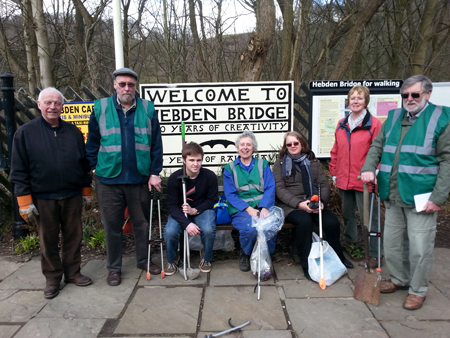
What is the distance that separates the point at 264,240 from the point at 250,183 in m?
0.67

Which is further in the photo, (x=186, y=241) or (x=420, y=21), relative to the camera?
(x=420, y=21)

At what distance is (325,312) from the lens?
317 centimetres

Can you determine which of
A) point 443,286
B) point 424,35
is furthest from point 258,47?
point 424,35

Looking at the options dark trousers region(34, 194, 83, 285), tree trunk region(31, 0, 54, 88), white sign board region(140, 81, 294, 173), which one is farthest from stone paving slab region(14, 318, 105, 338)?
tree trunk region(31, 0, 54, 88)

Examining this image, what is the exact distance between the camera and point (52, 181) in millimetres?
3438

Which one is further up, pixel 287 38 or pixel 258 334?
pixel 287 38

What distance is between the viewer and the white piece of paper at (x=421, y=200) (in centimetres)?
307

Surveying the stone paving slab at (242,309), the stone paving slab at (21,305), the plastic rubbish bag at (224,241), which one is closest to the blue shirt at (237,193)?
the plastic rubbish bag at (224,241)

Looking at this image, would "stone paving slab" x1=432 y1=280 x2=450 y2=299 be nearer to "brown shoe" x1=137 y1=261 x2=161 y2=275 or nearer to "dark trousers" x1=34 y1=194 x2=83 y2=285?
"brown shoe" x1=137 y1=261 x2=161 y2=275

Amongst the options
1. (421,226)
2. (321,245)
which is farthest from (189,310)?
(421,226)

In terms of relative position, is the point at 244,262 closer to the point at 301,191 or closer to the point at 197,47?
the point at 301,191

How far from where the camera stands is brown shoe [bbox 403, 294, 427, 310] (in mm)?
3188

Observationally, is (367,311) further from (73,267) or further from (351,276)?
(73,267)

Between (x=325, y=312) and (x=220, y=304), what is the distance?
930mm
